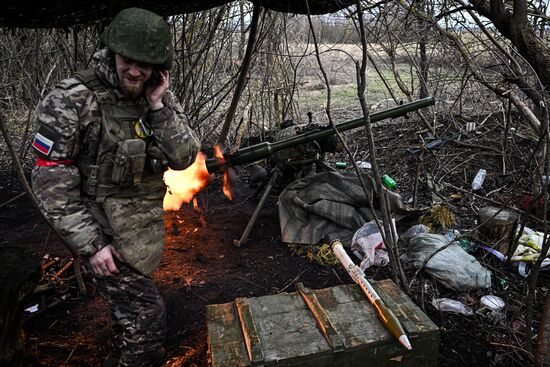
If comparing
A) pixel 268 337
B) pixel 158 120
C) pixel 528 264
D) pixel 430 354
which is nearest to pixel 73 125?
pixel 158 120

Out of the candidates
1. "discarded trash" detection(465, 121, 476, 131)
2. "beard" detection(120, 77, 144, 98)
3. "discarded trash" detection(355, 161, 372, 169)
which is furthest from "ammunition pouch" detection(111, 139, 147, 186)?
"discarded trash" detection(465, 121, 476, 131)

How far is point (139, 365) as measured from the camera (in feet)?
8.45

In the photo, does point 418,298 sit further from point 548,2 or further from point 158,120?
point 548,2

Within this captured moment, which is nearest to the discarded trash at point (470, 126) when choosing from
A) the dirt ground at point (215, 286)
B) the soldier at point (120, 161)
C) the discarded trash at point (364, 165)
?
the dirt ground at point (215, 286)

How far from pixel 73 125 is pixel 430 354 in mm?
2338

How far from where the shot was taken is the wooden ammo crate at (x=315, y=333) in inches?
77.0

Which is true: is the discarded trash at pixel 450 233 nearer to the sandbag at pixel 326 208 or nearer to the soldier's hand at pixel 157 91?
the sandbag at pixel 326 208

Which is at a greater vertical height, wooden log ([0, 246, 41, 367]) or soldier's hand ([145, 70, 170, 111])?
soldier's hand ([145, 70, 170, 111])

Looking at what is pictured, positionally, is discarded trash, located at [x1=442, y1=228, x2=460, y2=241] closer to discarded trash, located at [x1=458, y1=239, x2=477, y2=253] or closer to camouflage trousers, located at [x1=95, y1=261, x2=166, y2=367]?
discarded trash, located at [x1=458, y1=239, x2=477, y2=253]

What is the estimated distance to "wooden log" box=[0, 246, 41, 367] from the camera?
A: 2.38 m

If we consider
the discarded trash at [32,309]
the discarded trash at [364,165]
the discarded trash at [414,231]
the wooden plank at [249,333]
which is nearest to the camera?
the wooden plank at [249,333]

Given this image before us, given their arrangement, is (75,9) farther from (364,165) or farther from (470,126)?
(470,126)

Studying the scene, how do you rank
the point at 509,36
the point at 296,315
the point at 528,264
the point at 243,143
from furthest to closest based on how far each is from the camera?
1. the point at 243,143
2. the point at 528,264
3. the point at 509,36
4. the point at 296,315

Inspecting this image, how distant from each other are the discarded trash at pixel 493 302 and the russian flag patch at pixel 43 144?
343 centimetres
